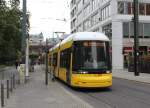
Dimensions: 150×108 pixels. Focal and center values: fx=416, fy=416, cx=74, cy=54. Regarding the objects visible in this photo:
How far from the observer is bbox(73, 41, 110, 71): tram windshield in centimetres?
2144

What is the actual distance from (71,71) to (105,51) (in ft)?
6.89

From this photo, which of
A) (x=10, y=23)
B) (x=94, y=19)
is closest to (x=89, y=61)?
(x=10, y=23)

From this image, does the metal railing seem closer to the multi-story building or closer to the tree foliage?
the tree foliage

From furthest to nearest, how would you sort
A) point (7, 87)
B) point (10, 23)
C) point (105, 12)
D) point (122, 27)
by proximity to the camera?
point (105, 12), point (122, 27), point (10, 23), point (7, 87)

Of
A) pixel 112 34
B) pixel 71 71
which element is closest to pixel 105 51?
pixel 71 71

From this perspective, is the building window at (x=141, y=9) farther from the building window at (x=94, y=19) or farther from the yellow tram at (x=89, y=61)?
the yellow tram at (x=89, y=61)

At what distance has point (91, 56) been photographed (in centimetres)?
2164

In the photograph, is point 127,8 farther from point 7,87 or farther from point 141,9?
point 7,87

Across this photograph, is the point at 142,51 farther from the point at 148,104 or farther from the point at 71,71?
the point at 148,104

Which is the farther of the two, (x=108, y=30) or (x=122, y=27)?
(x=108, y=30)

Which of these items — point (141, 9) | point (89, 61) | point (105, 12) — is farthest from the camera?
point (105, 12)

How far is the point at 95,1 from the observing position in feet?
264

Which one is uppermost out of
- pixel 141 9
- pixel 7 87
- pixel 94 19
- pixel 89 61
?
pixel 141 9

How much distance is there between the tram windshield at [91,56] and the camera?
21.4m
